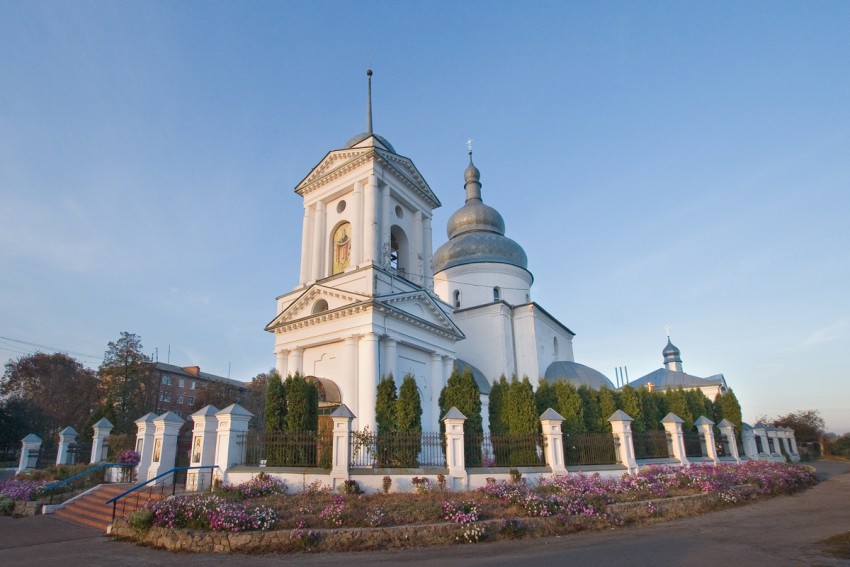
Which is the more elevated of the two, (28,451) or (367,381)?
(367,381)

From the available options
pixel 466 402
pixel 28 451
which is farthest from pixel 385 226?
pixel 28 451

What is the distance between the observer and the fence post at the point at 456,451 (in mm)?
12547

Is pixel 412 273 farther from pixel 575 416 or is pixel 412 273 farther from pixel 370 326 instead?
pixel 575 416

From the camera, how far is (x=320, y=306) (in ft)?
65.1

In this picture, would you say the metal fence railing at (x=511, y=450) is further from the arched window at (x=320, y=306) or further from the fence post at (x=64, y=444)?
the fence post at (x=64, y=444)

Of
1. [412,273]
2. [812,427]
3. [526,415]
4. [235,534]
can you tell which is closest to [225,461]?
[235,534]

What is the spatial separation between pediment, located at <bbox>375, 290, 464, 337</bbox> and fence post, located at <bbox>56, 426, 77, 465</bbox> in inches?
553

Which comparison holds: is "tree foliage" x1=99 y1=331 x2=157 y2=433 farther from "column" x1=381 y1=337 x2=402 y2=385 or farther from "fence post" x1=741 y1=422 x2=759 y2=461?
"fence post" x1=741 y1=422 x2=759 y2=461

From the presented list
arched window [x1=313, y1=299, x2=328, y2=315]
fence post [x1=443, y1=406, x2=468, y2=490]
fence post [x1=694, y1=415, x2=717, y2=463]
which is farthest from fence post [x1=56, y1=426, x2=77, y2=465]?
fence post [x1=694, y1=415, x2=717, y2=463]

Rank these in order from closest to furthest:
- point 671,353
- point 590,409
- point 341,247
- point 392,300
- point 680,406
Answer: point 392,300 < point 590,409 < point 341,247 < point 680,406 < point 671,353

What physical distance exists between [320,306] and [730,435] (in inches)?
771

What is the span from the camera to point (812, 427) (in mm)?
54781

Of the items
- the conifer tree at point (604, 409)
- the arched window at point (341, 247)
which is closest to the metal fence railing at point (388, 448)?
the conifer tree at point (604, 409)

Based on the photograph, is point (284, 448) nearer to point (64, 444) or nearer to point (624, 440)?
point (624, 440)
